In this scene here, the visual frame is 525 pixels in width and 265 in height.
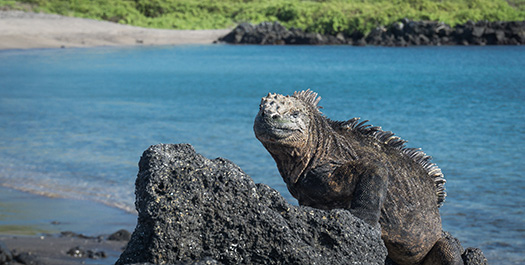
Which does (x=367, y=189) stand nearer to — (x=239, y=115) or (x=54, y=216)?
(x=54, y=216)

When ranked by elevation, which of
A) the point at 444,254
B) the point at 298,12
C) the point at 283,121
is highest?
the point at 283,121

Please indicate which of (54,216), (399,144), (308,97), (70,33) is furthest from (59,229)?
(70,33)

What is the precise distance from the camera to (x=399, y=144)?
305 centimetres

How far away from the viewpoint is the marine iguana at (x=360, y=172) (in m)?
2.67

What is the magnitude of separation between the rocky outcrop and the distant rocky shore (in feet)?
190

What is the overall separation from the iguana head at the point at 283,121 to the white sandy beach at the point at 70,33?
4052cm

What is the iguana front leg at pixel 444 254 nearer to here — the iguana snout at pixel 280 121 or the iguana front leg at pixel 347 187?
the iguana front leg at pixel 347 187

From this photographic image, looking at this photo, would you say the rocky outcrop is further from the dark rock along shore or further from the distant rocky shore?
the distant rocky shore

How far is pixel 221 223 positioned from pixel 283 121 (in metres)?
0.62

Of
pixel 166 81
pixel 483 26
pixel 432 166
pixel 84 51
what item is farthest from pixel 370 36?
pixel 432 166

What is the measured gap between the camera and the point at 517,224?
9.24m

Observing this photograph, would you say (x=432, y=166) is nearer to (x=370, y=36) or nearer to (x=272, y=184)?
(x=272, y=184)

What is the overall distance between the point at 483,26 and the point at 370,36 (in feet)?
31.2

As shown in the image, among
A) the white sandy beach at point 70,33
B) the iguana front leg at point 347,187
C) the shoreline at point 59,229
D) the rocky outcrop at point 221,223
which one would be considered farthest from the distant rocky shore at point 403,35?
the rocky outcrop at point 221,223
